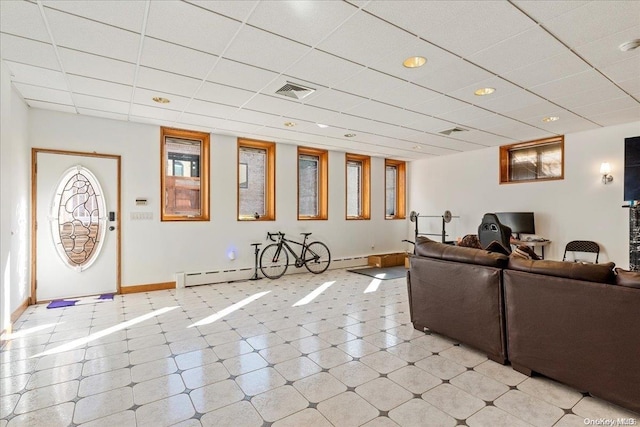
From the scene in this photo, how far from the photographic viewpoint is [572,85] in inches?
146

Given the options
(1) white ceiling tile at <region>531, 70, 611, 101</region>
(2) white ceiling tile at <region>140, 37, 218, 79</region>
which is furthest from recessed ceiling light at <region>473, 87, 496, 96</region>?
(2) white ceiling tile at <region>140, 37, 218, 79</region>

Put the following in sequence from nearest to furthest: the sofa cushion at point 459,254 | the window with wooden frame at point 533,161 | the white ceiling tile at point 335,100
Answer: the sofa cushion at point 459,254
the white ceiling tile at point 335,100
the window with wooden frame at point 533,161

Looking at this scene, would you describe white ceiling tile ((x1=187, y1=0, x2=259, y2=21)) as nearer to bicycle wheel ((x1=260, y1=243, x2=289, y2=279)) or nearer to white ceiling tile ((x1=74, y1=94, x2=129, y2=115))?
white ceiling tile ((x1=74, y1=94, x2=129, y2=115))

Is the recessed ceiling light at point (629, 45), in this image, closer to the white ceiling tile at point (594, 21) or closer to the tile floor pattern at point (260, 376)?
the white ceiling tile at point (594, 21)

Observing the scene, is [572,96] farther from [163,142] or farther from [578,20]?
[163,142]

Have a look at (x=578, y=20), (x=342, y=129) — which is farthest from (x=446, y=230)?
(x=578, y=20)

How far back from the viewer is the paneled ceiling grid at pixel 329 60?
240cm

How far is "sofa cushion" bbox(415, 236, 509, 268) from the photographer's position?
280 cm

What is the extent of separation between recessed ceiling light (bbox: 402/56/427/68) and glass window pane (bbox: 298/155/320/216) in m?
4.35

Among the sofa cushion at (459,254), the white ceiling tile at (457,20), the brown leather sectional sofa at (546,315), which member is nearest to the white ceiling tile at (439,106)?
the white ceiling tile at (457,20)

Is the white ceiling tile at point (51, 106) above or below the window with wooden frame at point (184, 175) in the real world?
above

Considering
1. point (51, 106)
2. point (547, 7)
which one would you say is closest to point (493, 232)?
point (547, 7)

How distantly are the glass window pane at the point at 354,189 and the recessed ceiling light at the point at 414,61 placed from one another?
5.00 m

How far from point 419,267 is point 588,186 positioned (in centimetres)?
436
